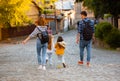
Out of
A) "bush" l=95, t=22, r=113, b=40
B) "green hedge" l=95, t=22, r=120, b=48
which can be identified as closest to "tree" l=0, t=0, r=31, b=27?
"bush" l=95, t=22, r=113, b=40

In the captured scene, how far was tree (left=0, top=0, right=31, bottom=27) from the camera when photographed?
132ft

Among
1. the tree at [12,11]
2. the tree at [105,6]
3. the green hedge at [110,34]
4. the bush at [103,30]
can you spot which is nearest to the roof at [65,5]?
the tree at [12,11]

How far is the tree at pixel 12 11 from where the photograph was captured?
40375 mm

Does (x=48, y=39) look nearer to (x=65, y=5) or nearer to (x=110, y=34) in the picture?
(x=110, y=34)

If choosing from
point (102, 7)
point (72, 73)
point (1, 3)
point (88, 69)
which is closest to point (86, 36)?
point (88, 69)

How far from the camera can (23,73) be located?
12.2 m

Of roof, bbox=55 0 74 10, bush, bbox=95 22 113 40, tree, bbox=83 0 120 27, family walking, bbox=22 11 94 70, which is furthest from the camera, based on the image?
roof, bbox=55 0 74 10

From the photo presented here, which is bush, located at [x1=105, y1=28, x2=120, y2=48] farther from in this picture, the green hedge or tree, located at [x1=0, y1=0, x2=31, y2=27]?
tree, located at [x1=0, y1=0, x2=31, y2=27]

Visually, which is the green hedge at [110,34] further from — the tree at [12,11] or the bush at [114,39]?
the tree at [12,11]

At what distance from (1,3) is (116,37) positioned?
16.1 meters

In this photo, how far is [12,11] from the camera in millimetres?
41562

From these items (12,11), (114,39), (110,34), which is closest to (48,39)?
(114,39)

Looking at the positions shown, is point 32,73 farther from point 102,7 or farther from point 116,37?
point 102,7

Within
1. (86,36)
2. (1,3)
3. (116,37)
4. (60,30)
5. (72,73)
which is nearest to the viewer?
(72,73)
